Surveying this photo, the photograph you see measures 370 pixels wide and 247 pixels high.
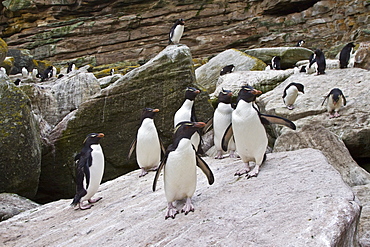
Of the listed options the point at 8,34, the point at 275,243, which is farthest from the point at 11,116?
the point at 8,34

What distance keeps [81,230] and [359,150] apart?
18.9ft

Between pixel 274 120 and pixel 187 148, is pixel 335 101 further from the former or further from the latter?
pixel 187 148

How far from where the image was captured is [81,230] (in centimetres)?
414

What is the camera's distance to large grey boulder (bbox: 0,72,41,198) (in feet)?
24.2

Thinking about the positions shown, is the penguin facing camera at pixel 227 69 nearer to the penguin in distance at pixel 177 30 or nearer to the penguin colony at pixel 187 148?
the penguin in distance at pixel 177 30

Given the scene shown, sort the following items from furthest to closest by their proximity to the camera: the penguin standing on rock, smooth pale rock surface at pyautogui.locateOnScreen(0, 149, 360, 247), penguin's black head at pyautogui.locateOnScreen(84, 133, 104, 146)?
the penguin standing on rock, penguin's black head at pyautogui.locateOnScreen(84, 133, 104, 146), smooth pale rock surface at pyautogui.locateOnScreen(0, 149, 360, 247)

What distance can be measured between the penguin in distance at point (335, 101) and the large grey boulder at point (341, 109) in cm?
11

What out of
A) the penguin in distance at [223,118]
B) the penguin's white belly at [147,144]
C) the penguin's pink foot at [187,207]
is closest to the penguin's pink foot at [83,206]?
the penguin's white belly at [147,144]

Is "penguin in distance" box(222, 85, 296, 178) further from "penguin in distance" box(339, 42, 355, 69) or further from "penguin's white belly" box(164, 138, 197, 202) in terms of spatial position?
"penguin in distance" box(339, 42, 355, 69)

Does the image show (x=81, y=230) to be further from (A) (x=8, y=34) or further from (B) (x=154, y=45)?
(A) (x=8, y=34)

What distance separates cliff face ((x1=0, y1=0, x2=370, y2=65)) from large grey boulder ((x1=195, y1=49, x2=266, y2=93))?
509 inches

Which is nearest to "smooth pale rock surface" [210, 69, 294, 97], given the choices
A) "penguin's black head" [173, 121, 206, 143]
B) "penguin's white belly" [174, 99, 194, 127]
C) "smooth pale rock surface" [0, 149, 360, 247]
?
"penguin's white belly" [174, 99, 194, 127]

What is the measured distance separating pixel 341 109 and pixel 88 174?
5.62 metres

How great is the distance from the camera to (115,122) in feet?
29.2
